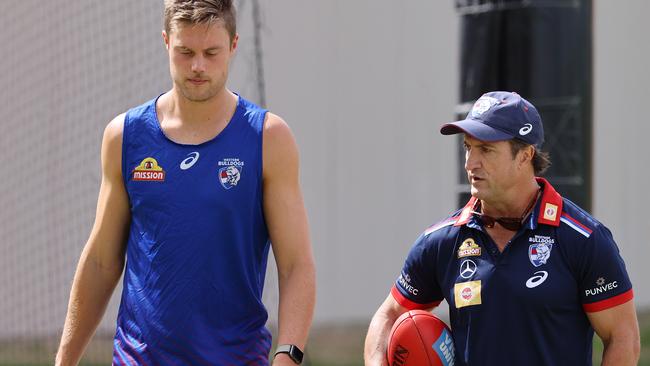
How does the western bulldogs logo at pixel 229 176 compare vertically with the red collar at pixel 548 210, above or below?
above

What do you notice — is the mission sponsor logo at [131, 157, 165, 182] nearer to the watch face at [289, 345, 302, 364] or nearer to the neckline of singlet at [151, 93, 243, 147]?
the neckline of singlet at [151, 93, 243, 147]

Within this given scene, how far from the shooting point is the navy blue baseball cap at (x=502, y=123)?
3863mm

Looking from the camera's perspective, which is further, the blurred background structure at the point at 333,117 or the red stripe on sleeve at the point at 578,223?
the blurred background structure at the point at 333,117

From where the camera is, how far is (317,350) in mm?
10102

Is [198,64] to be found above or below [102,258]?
above

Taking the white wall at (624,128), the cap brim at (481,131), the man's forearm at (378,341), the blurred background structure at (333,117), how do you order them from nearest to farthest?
the cap brim at (481,131) → the man's forearm at (378,341) → the blurred background structure at (333,117) → the white wall at (624,128)

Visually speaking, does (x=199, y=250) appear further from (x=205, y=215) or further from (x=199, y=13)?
(x=199, y=13)

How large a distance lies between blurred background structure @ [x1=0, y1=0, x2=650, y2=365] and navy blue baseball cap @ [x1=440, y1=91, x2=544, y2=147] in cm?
406

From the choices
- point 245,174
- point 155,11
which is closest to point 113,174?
point 245,174

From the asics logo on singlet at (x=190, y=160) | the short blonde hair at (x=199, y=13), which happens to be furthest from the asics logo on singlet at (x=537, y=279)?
the short blonde hair at (x=199, y=13)

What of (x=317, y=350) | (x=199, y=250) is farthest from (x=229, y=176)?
(x=317, y=350)

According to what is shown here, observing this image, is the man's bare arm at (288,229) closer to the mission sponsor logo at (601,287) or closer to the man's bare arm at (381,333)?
the man's bare arm at (381,333)

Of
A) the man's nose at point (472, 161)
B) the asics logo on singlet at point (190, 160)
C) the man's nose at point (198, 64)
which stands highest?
the man's nose at point (198, 64)

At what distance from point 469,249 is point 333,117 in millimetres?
6697
